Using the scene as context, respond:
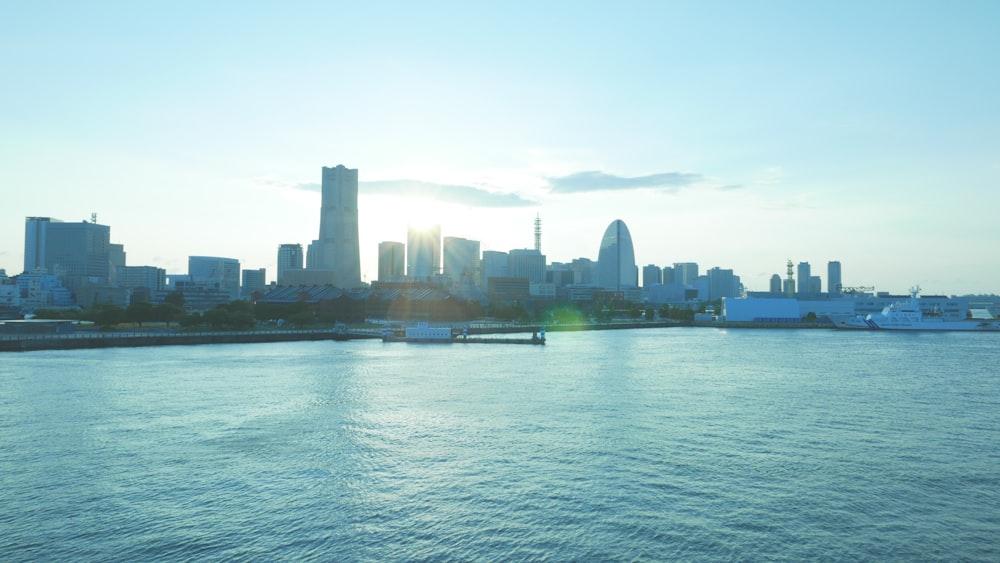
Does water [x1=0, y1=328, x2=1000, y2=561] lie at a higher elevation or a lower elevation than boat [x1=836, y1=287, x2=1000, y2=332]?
lower

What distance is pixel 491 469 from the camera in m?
30.1

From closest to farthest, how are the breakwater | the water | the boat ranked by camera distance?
the water < the breakwater < the boat

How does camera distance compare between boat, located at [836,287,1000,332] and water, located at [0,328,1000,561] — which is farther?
boat, located at [836,287,1000,332]

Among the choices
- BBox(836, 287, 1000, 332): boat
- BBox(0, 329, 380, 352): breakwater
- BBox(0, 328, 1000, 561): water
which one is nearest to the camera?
BBox(0, 328, 1000, 561): water

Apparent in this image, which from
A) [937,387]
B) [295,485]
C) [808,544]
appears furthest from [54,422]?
[937,387]

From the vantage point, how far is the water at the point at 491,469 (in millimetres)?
22266

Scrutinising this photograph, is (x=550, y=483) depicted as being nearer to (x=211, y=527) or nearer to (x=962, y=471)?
(x=211, y=527)

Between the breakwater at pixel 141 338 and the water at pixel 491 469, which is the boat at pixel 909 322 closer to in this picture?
the water at pixel 491 469

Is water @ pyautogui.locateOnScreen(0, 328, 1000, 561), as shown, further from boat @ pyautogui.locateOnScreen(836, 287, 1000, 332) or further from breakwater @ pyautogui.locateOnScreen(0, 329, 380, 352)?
boat @ pyautogui.locateOnScreen(836, 287, 1000, 332)

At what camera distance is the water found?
22.3 m

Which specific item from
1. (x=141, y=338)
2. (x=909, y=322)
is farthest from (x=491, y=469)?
(x=909, y=322)

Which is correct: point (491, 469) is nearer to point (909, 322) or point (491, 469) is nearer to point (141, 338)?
point (141, 338)

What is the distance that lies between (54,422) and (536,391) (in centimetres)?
3227

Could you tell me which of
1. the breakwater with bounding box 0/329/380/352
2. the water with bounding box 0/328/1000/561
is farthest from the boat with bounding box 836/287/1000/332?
the breakwater with bounding box 0/329/380/352
